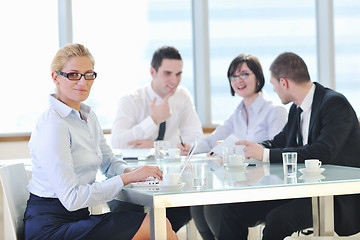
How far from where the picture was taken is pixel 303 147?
252cm

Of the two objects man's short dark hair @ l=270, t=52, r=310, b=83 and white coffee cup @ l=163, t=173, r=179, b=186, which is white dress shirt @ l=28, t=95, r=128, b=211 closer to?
white coffee cup @ l=163, t=173, r=179, b=186

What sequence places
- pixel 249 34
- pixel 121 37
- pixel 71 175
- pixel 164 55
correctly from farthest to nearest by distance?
pixel 249 34 → pixel 121 37 → pixel 164 55 → pixel 71 175

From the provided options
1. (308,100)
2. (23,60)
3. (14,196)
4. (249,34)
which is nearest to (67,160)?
(14,196)

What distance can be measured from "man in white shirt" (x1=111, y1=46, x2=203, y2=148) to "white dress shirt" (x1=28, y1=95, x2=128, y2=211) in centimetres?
161

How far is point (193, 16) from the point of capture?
5621 mm

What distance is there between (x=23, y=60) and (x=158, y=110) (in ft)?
6.65

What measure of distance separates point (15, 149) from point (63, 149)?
341 centimetres

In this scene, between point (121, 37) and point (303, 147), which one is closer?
point (303, 147)

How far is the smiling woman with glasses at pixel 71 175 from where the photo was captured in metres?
1.85

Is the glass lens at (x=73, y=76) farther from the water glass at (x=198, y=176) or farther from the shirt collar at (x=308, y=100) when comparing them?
the shirt collar at (x=308, y=100)

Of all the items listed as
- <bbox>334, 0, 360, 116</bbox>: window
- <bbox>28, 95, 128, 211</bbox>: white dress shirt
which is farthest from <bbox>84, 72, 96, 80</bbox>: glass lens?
<bbox>334, 0, 360, 116</bbox>: window

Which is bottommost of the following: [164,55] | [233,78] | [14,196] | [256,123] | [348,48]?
[14,196]

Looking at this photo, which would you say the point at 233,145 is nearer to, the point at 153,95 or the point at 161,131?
the point at 161,131

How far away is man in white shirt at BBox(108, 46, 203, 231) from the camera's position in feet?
12.4
